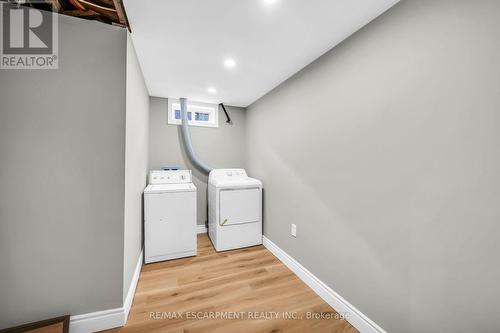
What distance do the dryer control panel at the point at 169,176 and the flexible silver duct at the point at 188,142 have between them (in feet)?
0.69

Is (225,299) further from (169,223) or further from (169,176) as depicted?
(169,176)

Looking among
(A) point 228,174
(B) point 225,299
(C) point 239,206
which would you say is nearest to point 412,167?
(B) point 225,299

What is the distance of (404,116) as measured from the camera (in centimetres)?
110

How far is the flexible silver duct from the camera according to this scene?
280 cm

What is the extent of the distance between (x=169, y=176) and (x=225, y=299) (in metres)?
1.75

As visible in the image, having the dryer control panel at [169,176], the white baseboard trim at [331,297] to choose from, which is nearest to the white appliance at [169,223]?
the dryer control panel at [169,176]

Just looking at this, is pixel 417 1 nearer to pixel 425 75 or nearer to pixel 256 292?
pixel 425 75

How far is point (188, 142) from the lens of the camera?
285 centimetres

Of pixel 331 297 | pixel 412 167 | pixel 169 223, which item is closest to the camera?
pixel 412 167

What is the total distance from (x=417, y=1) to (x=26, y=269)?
275 centimetres

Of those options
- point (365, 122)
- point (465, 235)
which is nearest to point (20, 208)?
point (365, 122)

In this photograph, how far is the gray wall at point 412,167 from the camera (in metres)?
0.83

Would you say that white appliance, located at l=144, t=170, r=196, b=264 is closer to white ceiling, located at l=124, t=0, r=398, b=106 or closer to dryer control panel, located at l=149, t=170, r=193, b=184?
dryer control panel, located at l=149, t=170, r=193, b=184

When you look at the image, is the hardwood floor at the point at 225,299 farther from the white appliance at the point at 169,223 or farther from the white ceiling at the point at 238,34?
the white ceiling at the point at 238,34
